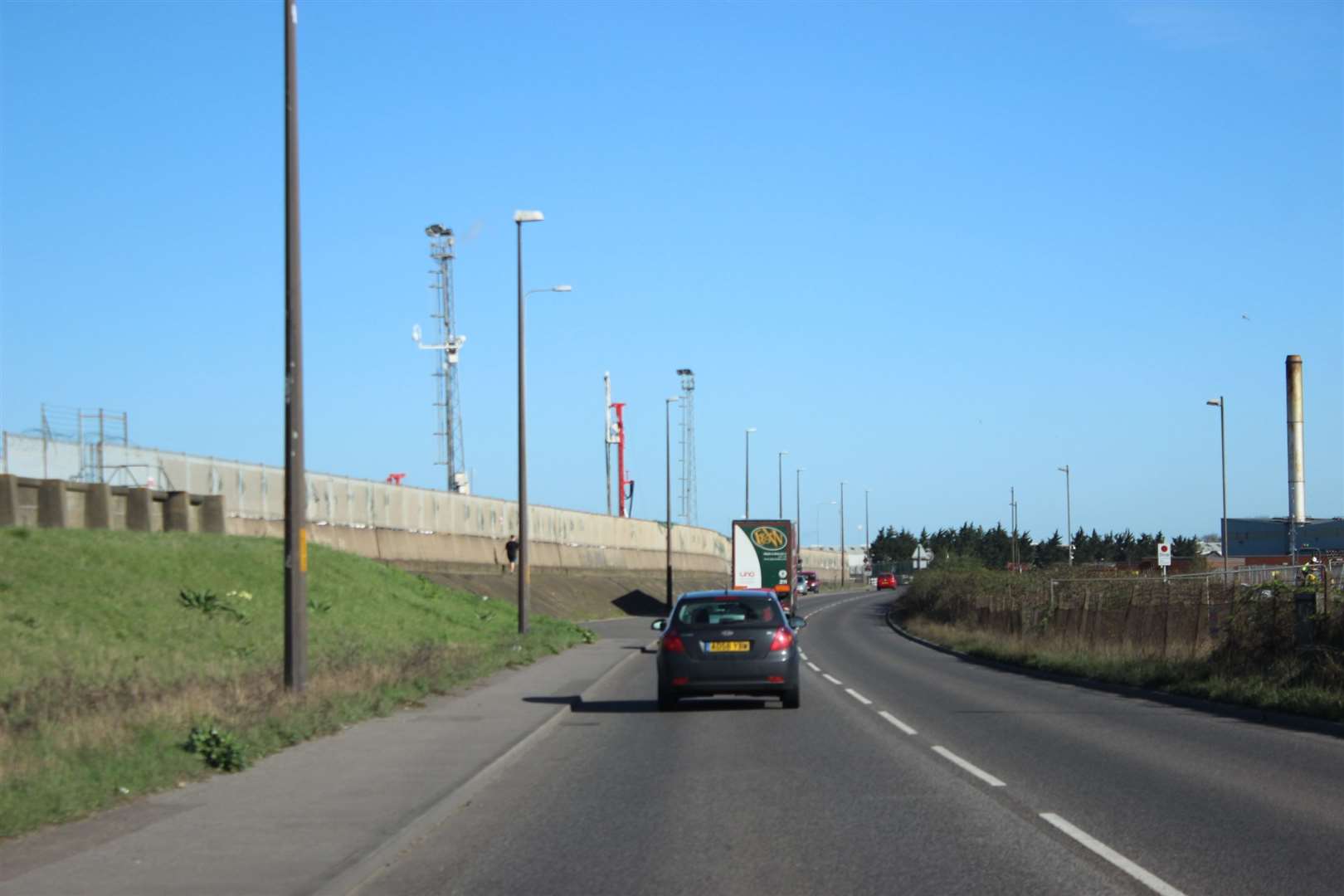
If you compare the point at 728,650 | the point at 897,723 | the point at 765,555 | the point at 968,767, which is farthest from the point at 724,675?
the point at 765,555

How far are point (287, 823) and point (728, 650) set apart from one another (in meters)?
10.3

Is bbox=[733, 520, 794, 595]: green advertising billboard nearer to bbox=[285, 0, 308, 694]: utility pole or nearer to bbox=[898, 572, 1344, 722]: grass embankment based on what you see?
bbox=[898, 572, 1344, 722]: grass embankment

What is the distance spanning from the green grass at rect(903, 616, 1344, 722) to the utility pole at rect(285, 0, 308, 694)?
39.2ft

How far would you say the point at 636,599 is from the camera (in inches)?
2704

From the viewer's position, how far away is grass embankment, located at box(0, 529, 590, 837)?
11883 millimetres

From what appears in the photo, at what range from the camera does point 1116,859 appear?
8.68 m

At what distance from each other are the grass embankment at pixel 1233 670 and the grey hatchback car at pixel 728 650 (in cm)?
618

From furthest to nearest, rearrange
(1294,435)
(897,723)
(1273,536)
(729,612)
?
1. (1273,536)
2. (1294,435)
3. (729,612)
4. (897,723)

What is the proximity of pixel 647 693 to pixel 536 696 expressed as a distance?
2.95 meters

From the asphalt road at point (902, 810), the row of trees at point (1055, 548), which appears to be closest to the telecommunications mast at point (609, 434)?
the row of trees at point (1055, 548)

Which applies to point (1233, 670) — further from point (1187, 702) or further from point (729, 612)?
point (729, 612)

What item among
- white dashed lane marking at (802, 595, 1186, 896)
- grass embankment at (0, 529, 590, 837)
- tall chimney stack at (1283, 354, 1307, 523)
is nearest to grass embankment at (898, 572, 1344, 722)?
white dashed lane marking at (802, 595, 1186, 896)

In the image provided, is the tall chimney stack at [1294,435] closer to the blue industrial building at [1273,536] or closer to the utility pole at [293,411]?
the blue industrial building at [1273,536]

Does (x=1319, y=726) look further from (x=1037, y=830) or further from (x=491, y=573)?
(x=491, y=573)
